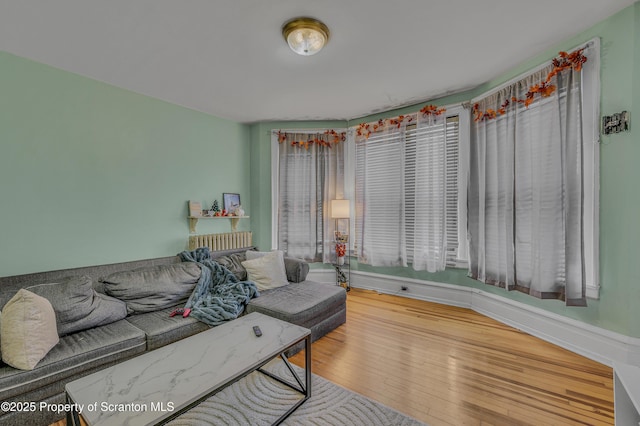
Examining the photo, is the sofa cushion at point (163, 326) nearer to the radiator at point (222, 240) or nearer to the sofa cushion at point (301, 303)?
the sofa cushion at point (301, 303)

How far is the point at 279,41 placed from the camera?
2174 millimetres

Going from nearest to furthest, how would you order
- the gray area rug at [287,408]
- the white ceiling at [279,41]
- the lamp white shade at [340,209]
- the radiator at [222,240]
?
Answer: the gray area rug at [287,408]
the white ceiling at [279,41]
the radiator at [222,240]
the lamp white shade at [340,209]

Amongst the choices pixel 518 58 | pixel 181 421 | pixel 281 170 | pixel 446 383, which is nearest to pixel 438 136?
pixel 518 58

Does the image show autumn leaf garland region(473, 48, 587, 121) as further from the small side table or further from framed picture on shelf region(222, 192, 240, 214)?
framed picture on shelf region(222, 192, 240, 214)

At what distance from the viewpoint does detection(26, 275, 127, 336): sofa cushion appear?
73.4 inches

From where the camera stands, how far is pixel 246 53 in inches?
92.1

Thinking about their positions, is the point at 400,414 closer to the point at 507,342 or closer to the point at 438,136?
the point at 507,342

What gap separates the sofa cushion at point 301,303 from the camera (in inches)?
92.7

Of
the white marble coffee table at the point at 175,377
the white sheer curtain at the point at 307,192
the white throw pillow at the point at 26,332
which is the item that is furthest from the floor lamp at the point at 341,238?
the white throw pillow at the point at 26,332

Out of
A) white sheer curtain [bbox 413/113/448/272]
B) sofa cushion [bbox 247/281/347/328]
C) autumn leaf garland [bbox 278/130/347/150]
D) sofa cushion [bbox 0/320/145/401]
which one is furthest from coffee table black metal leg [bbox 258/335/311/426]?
autumn leaf garland [bbox 278/130/347/150]

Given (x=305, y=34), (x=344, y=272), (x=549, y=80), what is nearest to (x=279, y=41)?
(x=305, y=34)

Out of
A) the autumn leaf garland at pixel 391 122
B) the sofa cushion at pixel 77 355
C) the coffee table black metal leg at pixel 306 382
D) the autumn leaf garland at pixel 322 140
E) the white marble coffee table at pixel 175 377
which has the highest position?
the autumn leaf garland at pixel 391 122

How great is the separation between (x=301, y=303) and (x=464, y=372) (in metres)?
1.42

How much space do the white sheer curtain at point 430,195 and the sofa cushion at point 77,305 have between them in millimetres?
3307
